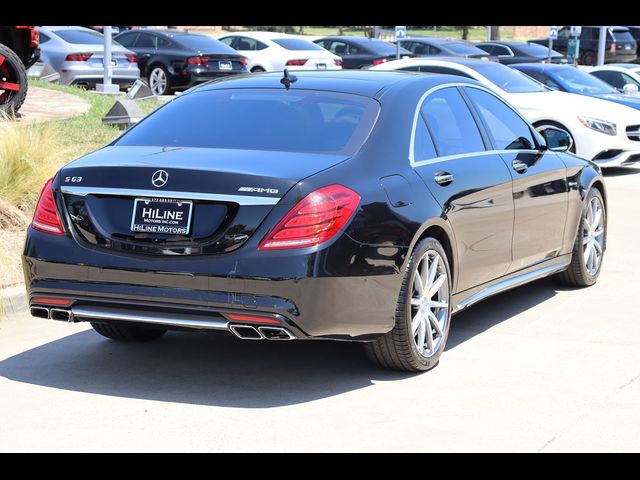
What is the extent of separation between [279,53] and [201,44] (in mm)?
3993

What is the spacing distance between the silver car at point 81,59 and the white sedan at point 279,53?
5.12 metres

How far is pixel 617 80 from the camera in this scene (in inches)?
939

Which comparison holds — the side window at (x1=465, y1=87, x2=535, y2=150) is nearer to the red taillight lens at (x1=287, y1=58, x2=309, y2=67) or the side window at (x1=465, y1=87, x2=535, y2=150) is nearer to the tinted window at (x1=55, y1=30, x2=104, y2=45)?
the tinted window at (x1=55, y1=30, x2=104, y2=45)

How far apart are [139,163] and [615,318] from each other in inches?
136

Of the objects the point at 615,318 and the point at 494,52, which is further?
the point at 494,52

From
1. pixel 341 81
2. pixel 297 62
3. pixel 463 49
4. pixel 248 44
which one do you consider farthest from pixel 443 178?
pixel 463 49

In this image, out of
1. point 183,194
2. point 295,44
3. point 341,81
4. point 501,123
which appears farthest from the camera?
point 295,44

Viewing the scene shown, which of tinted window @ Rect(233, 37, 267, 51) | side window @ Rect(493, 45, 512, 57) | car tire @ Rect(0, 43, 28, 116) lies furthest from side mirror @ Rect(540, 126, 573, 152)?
side window @ Rect(493, 45, 512, 57)

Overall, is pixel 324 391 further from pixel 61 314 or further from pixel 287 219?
pixel 61 314

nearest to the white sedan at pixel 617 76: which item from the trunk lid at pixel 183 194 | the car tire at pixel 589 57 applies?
the trunk lid at pixel 183 194

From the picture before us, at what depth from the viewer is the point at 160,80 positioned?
84.0 feet

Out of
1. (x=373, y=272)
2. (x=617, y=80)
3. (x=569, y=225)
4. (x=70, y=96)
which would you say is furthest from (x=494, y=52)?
(x=373, y=272)

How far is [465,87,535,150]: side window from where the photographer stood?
755 cm
